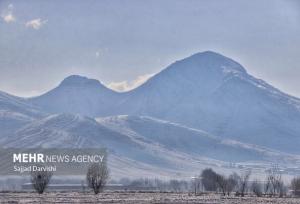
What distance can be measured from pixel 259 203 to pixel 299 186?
63.1 meters

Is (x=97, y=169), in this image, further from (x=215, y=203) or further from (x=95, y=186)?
(x=215, y=203)

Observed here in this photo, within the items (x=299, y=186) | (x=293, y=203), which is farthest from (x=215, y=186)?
(x=293, y=203)

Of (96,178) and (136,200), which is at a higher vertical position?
(96,178)

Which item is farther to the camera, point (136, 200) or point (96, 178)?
point (96, 178)

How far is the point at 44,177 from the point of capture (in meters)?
140

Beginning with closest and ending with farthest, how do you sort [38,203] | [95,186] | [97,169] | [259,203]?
[38,203] → [259,203] → [95,186] → [97,169]

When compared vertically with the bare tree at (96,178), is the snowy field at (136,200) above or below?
below

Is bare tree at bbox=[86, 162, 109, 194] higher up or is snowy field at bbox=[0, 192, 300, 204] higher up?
bare tree at bbox=[86, 162, 109, 194]

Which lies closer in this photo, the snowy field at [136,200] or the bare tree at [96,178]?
the snowy field at [136,200]

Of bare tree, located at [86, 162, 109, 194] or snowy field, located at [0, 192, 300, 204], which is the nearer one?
snowy field, located at [0, 192, 300, 204]

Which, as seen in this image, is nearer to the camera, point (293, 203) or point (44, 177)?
point (293, 203)

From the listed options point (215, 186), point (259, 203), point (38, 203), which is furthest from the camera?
point (215, 186)

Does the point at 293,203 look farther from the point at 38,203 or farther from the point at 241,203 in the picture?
the point at 38,203

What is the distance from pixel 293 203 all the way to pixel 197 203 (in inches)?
464
